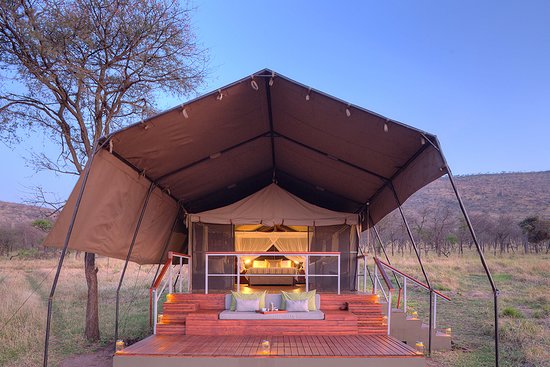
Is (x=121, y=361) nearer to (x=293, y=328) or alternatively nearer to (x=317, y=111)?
(x=293, y=328)

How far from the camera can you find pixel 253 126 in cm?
845

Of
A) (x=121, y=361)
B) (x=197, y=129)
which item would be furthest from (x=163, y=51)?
(x=121, y=361)

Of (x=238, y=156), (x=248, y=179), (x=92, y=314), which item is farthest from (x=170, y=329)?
(x=248, y=179)

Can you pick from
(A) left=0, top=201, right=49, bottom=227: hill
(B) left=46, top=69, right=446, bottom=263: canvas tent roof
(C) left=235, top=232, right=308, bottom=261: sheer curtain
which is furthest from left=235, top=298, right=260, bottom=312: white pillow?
(A) left=0, top=201, right=49, bottom=227: hill

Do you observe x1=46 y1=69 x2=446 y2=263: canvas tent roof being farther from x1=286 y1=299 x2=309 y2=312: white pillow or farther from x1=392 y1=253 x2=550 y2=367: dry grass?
x1=392 y1=253 x2=550 y2=367: dry grass

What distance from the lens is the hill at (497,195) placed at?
45062 millimetres

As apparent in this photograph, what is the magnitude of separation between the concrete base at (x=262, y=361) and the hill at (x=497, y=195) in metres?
39.8

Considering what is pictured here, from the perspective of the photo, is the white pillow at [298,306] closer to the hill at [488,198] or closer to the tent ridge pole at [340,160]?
the tent ridge pole at [340,160]

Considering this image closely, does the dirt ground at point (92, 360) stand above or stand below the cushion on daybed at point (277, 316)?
below

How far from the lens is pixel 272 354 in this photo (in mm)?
6215

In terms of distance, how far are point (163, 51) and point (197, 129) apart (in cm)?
430

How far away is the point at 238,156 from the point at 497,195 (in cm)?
4647

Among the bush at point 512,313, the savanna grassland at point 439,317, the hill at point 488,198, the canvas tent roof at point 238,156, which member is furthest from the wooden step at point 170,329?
the hill at point 488,198

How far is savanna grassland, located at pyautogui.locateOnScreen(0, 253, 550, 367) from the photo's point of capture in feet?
25.8
